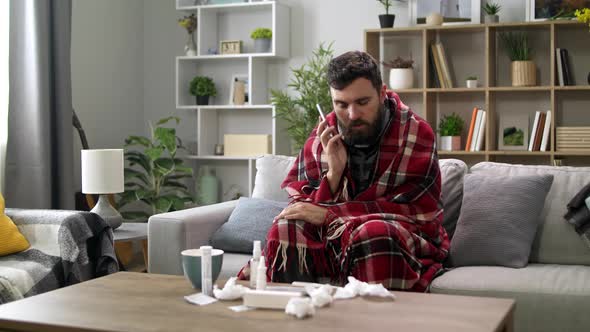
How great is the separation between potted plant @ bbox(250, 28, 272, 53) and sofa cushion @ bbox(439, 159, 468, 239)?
227cm

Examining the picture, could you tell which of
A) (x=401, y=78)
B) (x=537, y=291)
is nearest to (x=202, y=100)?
(x=401, y=78)

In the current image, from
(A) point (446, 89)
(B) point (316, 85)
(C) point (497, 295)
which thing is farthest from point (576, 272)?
(B) point (316, 85)

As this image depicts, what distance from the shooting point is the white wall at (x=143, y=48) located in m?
4.97

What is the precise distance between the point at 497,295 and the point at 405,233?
36cm

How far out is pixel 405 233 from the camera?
99.0 inches

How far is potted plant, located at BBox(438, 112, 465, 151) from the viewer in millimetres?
4723

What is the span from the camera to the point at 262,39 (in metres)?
5.09

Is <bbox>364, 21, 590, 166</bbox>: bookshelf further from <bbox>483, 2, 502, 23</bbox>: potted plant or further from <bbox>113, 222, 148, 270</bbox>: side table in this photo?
<bbox>113, 222, 148, 270</bbox>: side table

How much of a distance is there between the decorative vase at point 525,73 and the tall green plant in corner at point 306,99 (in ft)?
3.61

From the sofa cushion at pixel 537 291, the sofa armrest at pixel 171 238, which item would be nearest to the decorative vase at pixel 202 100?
the sofa armrest at pixel 171 238

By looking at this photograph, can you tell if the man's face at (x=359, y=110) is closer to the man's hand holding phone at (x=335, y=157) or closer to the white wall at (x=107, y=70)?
the man's hand holding phone at (x=335, y=157)

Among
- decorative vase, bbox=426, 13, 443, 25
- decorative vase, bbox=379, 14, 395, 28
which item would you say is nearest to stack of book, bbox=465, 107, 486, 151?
decorative vase, bbox=426, 13, 443, 25

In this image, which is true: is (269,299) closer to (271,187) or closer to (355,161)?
(355,161)

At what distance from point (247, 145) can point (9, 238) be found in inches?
90.7
